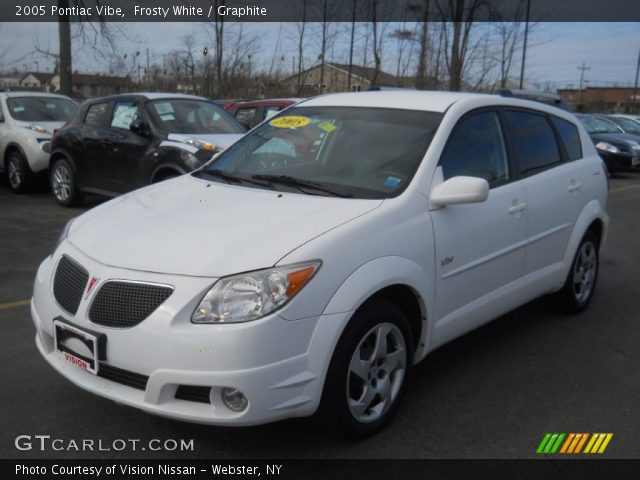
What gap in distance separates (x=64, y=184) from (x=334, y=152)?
23.4ft

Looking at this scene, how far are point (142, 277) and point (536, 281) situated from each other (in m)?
2.80

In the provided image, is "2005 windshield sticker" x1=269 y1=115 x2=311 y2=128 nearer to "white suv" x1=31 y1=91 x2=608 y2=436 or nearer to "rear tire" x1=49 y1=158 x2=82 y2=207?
"white suv" x1=31 y1=91 x2=608 y2=436

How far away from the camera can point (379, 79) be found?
23.8 metres

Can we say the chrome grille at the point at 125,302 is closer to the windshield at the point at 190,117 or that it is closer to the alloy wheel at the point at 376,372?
the alloy wheel at the point at 376,372

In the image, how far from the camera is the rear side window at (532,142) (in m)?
4.58

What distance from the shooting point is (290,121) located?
4.60 metres

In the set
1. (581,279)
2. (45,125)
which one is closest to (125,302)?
(581,279)

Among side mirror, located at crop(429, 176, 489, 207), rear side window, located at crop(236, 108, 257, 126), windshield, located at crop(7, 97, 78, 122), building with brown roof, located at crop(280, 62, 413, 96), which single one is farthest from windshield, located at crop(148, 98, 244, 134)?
building with brown roof, located at crop(280, 62, 413, 96)

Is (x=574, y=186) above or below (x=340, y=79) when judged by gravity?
below

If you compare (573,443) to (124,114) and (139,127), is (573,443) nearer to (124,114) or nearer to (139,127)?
(139,127)

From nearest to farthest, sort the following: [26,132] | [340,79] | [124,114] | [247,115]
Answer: [124,114] < [26,132] < [247,115] < [340,79]

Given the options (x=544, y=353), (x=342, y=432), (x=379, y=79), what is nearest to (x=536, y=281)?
(x=544, y=353)

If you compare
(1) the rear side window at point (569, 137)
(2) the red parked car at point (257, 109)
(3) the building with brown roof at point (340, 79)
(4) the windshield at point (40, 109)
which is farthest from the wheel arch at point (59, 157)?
(3) the building with brown roof at point (340, 79)

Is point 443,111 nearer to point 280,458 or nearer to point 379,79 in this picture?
point 280,458
